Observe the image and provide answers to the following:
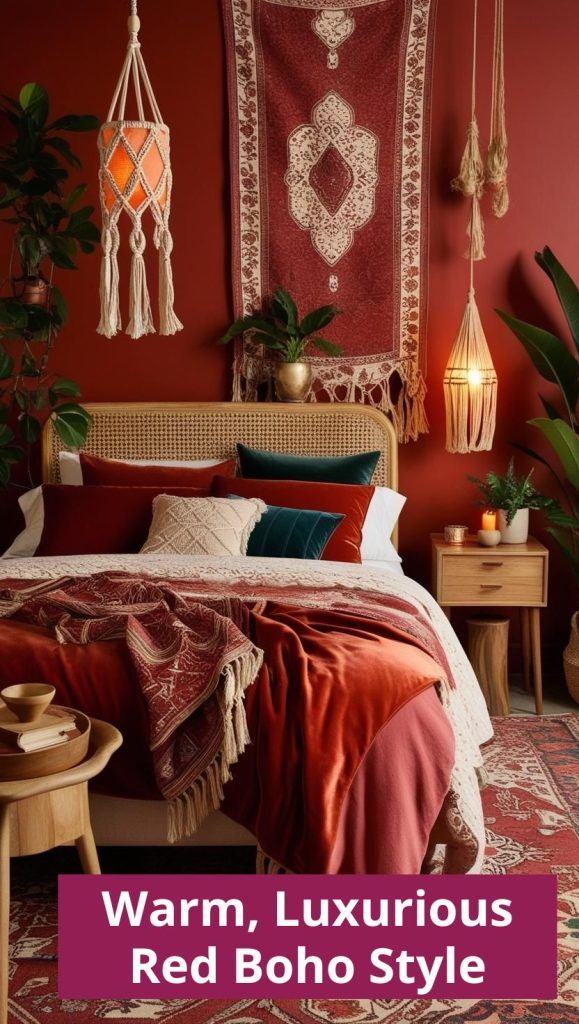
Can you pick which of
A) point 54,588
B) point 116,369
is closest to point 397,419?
point 116,369

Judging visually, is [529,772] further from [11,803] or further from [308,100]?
[308,100]

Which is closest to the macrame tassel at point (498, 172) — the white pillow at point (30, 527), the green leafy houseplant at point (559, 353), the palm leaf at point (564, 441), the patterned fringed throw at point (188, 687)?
the green leafy houseplant at point (559, 353)

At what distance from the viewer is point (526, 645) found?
4.55m

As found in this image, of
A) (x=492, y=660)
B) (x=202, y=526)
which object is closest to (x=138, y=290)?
(x=202, y=526)

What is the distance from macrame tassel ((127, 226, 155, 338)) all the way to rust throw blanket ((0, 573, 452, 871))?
1.03m

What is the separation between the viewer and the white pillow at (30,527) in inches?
167

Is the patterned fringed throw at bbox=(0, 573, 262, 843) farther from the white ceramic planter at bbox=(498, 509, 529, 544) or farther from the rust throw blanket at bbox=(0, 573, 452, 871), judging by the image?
the white ceramic planter at bbox=(498, 509, 529, 544)

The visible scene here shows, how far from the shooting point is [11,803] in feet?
6.68

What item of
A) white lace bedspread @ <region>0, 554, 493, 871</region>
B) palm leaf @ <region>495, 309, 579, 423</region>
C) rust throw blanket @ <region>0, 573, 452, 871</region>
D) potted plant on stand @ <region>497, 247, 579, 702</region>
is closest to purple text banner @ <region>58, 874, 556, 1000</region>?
rust throw blanket @ <region>0, 573, 452, 871</region>

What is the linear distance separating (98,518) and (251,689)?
5.49 feet

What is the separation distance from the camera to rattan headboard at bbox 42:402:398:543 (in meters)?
4.64

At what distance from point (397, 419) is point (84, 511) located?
1.45 metres

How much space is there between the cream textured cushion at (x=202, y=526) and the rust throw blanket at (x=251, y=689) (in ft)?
2.93

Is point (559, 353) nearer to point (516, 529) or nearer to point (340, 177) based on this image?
point (516, 529)
